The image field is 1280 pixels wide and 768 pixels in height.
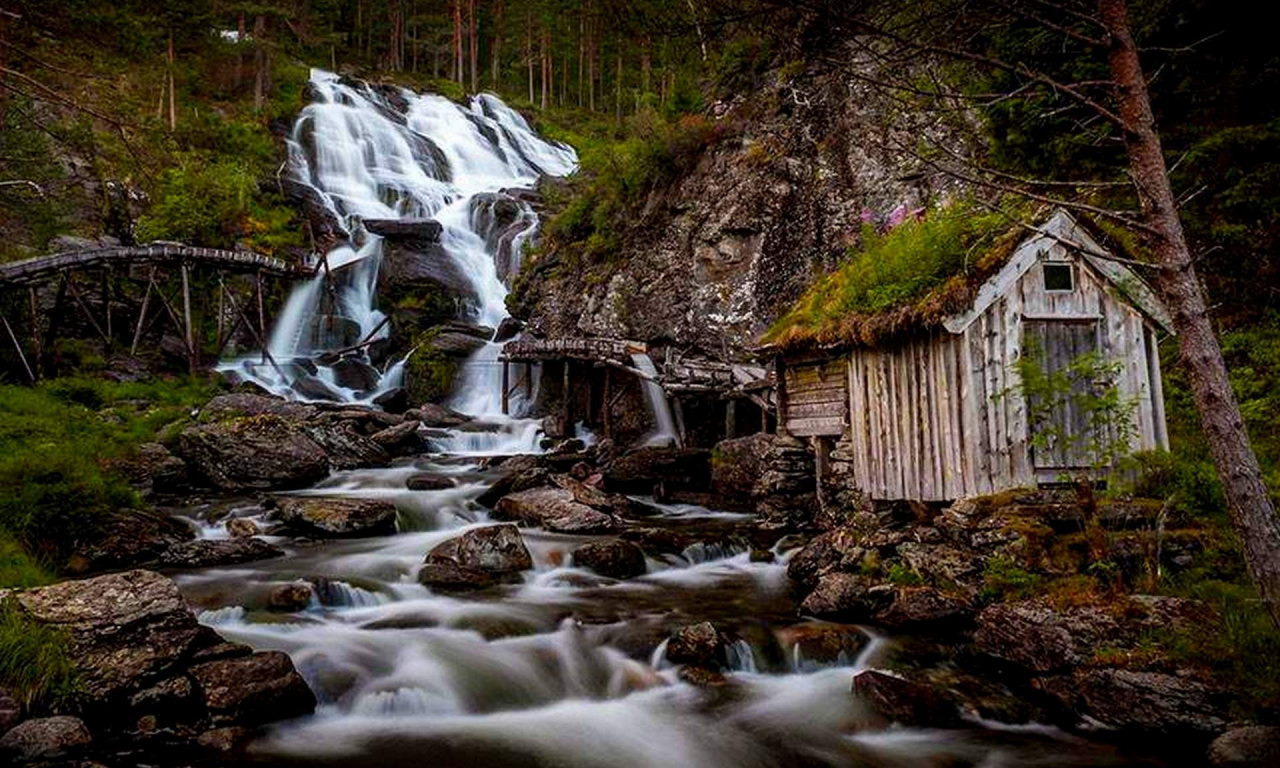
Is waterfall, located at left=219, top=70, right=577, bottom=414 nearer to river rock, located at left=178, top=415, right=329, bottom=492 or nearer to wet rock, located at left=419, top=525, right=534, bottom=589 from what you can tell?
river rock, located at left=178, top=415, right=329, bottom=492

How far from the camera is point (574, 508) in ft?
43.7

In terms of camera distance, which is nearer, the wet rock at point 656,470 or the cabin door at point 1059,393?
the cabin door at point 1059,393

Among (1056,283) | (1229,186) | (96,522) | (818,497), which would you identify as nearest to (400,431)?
(96,522)

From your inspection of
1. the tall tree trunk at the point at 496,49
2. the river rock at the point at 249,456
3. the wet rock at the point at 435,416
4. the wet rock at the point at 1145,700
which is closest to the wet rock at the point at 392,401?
the wet rock at the point at 435,416

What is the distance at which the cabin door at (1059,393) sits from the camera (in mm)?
8445

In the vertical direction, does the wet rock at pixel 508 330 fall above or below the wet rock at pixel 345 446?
above

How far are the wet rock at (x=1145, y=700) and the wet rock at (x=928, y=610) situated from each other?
5.55 feet

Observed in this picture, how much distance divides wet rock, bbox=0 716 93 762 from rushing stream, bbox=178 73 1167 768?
1.15 m

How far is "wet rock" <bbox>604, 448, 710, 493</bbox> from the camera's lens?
17391 millimetres

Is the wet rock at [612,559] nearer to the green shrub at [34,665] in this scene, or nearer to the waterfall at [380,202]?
the green shrub at [34,665]

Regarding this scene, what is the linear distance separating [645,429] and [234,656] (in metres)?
17.6

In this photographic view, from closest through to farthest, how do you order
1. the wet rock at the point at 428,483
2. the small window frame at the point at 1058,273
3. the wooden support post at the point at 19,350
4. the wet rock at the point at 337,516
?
the small window frame at the point at 1058,273
the wet rock at the point at 337,516
the wet rock at the point at 428,483
the wooden support post at the point at 19,350

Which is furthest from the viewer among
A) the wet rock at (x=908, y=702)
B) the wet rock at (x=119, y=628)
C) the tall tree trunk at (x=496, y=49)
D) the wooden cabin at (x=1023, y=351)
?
the tall tree trunk at (x=496, y=49)

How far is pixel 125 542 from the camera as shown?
10.3 m
